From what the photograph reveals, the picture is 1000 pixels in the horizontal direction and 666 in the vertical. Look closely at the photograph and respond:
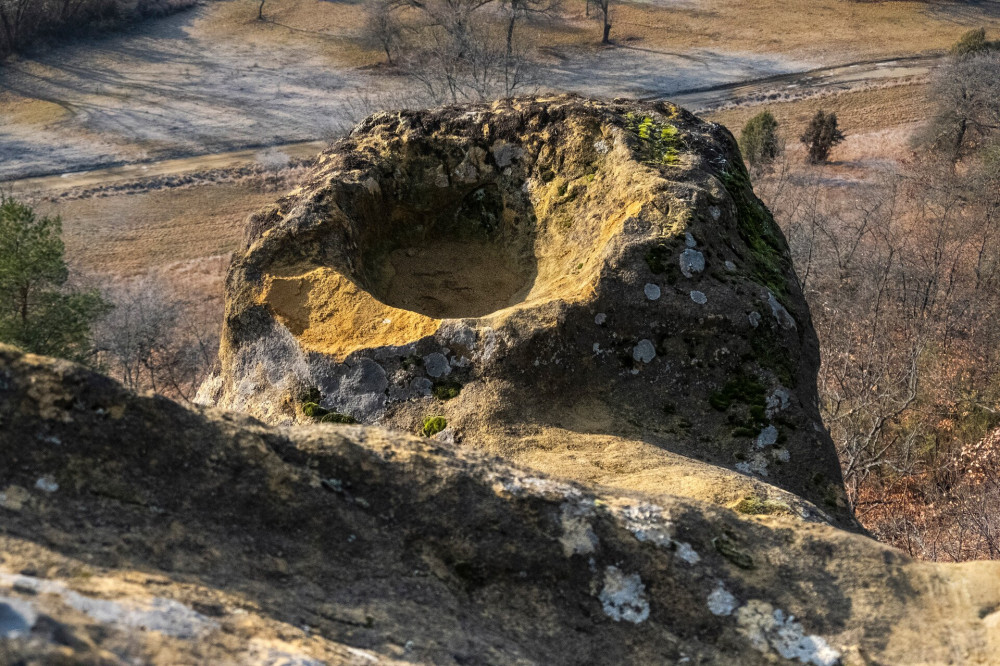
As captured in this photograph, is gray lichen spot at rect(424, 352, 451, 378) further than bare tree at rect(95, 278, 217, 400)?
No

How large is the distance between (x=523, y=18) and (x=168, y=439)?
54.3 meters

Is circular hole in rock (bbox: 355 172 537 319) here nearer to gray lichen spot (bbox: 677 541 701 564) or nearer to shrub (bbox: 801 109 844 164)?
gray lichen spot (bbox: 677 541 701 564)

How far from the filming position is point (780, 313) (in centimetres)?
905

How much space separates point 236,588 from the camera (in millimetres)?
3969

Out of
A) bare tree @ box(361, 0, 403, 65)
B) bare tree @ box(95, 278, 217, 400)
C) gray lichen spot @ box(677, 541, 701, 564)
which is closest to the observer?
gray lichen spot @ box(677, 541, 701, 564)

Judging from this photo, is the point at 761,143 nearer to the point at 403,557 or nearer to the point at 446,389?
the point at 446,389

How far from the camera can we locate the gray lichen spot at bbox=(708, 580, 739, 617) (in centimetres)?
482

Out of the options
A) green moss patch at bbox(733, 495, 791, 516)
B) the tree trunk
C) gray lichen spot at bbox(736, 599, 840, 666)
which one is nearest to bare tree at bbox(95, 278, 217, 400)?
the tree trunk

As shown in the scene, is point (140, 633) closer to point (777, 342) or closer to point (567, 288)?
point (567, 288)

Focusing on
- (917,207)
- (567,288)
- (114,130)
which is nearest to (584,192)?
(567,288)

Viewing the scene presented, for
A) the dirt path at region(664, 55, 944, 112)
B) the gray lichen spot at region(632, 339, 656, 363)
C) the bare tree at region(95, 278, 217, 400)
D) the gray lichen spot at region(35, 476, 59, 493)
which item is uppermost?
the dirt path at region(664, 55, 944, 112)

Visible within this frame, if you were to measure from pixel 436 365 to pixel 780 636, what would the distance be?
4.31 metres

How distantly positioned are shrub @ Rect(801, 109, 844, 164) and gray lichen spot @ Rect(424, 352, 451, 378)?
31.9 metres

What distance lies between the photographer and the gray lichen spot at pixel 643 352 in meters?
8.49
